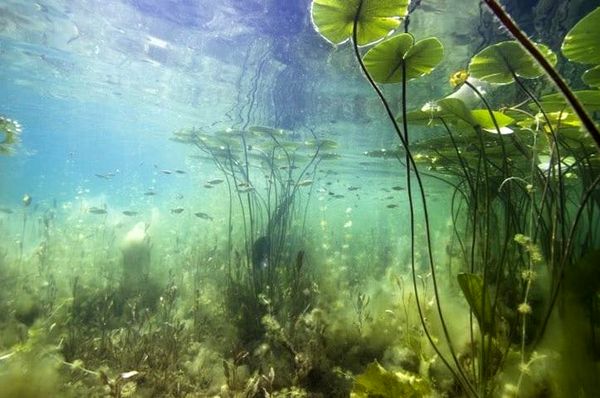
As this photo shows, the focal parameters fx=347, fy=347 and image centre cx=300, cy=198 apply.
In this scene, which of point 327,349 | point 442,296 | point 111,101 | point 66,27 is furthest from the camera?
point 111,101

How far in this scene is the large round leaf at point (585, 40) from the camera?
303cm

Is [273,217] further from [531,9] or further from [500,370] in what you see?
[531,9]

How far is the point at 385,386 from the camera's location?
336 cm

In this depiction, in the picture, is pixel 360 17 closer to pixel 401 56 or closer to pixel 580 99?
pixel 401 56

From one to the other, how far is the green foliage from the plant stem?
10.7ft

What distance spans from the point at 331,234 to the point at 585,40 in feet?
41.8

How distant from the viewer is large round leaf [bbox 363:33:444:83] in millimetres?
2809

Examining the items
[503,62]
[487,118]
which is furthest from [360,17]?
[503,62]

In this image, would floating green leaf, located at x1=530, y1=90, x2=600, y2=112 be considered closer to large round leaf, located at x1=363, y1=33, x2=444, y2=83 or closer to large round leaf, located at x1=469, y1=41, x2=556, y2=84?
large round leaf, located at x1=469, y1=41, x2=556, y2=84

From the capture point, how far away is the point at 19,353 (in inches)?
201

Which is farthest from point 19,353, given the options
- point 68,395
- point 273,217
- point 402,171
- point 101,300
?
point 402,171

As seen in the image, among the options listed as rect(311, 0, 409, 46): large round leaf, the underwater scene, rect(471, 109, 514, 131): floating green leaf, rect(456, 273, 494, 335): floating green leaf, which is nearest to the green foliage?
the underwater scene

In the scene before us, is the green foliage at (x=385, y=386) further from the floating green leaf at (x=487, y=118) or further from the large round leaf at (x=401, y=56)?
the large round leaf at (x=401, y=56)

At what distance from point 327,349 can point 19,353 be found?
471 cm
